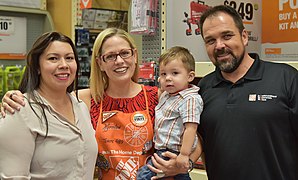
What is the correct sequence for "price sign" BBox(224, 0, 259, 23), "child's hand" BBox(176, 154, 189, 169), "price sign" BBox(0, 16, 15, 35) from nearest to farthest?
"child's hand" BBox(176, 154, 189, 169) < "price sign" BBox(224, 0, 259, 23) < "price sign" BBox(0, 16, 15, 35)

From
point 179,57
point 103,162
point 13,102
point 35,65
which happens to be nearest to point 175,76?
point 179,57

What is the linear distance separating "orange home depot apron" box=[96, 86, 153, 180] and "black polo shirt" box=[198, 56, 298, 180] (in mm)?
322

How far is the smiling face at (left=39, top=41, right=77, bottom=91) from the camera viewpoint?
1.76 meters

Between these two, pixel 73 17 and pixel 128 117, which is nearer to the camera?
pixel 128 117

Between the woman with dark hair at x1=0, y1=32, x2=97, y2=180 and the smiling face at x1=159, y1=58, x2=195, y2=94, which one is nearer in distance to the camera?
the woman with dark hair at x1=0, y1=32, x2=97, y2=180

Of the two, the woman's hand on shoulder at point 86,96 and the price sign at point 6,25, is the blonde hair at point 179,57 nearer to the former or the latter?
the woman's hand on shoulder at point 86,96

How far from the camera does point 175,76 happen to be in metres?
2.04

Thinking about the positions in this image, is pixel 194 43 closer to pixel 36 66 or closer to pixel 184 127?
pixel 184 127

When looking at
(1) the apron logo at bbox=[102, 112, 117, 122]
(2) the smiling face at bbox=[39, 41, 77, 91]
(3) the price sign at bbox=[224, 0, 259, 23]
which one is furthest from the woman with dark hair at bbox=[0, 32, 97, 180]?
(3) the price sign at bbox=[224, 0, 259, 23]

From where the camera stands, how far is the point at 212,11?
203cm

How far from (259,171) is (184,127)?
15.8 inches

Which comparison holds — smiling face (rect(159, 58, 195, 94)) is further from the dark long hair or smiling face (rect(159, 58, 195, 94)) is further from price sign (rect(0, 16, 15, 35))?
price sign (rect(0, 16, 15, 35))

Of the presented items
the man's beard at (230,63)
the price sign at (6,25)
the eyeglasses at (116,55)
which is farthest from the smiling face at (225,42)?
the price sign at (6,25)

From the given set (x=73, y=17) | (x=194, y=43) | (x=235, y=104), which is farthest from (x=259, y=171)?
(x=73, y=17)
